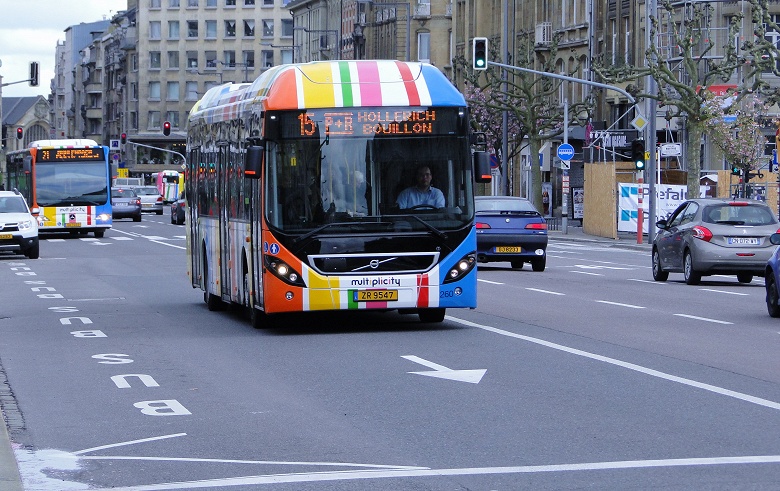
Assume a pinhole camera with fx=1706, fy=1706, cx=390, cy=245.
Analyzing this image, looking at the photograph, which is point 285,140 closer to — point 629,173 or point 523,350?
point 523,350

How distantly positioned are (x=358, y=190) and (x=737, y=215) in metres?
13.0

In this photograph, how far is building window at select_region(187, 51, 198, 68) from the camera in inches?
6673

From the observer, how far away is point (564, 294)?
2573cm

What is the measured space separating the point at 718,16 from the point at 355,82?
49.4 m

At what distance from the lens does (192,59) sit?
16950cm

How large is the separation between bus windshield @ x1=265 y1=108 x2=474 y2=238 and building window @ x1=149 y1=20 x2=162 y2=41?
155821 mm

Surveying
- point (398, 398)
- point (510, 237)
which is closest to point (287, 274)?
point (398, 398)

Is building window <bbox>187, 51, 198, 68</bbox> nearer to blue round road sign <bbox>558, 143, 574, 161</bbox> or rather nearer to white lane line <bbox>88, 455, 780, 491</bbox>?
blue round road sign <bbox>558, 143, 574, 161</bbox>

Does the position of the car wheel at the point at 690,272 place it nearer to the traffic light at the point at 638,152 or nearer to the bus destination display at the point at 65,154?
the traffic light at the point at 638,152

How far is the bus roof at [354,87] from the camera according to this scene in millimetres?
17969

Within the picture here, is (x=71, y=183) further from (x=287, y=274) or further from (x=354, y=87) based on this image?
(x=287, y=274)

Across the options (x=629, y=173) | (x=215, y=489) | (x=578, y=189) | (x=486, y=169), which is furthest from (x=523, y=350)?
(x=578, y=189)

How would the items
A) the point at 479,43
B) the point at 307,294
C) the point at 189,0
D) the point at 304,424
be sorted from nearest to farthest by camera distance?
the point at 304,424 → the point at 307,294 → the point at 479,43 → the point at 189,0

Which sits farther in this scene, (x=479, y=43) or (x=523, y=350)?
(x=479, y=43)
